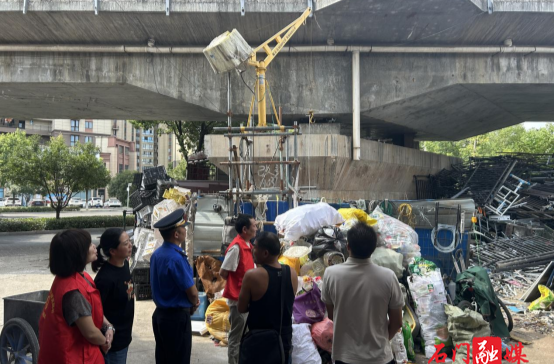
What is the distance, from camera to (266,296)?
10.9 ft

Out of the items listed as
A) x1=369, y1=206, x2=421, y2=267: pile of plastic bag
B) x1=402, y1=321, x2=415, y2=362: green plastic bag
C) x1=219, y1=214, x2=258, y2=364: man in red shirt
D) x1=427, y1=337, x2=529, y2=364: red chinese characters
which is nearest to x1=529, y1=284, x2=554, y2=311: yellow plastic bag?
x1=427, y1=337, x2=529, y2=364: red chinese characters

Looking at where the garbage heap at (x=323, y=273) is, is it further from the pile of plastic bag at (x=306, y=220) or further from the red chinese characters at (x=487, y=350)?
the red chinese characters at (x=487, y=350)

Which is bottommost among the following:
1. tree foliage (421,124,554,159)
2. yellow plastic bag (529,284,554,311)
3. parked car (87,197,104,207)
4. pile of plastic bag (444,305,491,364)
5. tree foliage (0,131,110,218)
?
parked car (87,197,104,207)

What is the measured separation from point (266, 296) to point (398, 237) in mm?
3648

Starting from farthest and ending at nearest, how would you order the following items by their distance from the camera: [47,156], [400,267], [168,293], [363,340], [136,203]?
[47,156] → [136,203] → [400,267] → [168,293] → [363,340]

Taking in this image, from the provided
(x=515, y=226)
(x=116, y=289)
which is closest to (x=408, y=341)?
(x=116, y=289)

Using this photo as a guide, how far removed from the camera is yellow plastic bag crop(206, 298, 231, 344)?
584 centimetres

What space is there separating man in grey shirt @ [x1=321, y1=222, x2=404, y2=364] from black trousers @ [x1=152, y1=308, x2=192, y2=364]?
1.28 m

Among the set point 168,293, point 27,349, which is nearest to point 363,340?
point 168,293

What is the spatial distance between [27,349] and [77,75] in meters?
10.3

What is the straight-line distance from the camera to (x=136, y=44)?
1256cm

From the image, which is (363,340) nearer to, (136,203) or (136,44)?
(136,203)

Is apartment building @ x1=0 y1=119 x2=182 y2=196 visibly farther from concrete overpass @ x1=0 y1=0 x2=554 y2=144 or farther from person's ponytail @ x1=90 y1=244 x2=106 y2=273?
person's ponytail @ x1=90 y1=244 x2=106 y2=273

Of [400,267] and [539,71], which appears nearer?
[400,267]
